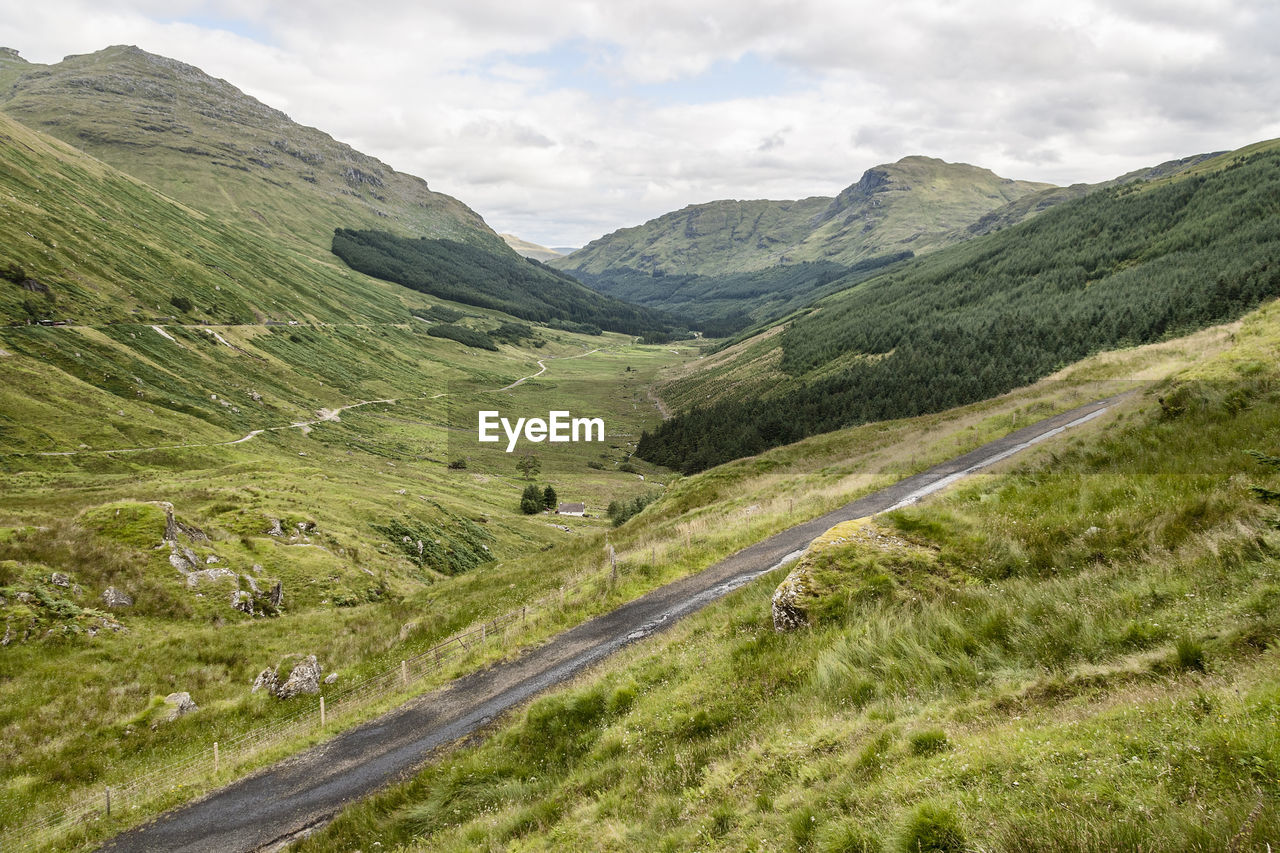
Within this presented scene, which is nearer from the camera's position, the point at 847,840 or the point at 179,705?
the point at 847,840

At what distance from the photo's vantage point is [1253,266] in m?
97.1

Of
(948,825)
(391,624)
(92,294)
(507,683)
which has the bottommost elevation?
(391,624)

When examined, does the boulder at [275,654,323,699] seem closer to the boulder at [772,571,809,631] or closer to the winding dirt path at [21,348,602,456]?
the boulder at [772,571,809,631]

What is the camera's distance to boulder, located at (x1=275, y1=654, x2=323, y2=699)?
2416 cm

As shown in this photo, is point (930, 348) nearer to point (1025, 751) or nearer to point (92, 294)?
point (1025, 751)

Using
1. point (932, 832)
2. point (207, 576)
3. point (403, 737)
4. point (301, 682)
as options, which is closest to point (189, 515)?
point (207, 576)

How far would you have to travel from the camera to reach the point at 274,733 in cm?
2061

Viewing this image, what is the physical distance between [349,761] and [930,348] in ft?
493

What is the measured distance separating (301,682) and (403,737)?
9.74 meters

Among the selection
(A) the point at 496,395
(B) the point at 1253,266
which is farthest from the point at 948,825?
(A) the point at 496,395

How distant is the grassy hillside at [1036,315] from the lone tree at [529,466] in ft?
97.5

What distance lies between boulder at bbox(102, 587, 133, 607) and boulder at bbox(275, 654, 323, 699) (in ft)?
33.9

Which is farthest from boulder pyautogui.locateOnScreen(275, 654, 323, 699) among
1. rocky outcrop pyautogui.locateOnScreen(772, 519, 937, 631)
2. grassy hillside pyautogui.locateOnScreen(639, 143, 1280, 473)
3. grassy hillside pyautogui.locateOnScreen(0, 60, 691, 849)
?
grassy hillside pyautogui.locateOnScreen(639, 143, 1280, 473)

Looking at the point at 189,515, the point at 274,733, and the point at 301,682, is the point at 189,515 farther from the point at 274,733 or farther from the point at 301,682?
the point at 274,733
